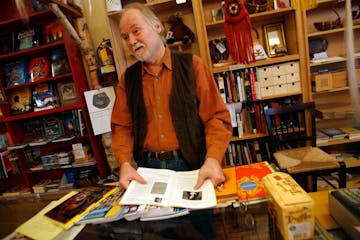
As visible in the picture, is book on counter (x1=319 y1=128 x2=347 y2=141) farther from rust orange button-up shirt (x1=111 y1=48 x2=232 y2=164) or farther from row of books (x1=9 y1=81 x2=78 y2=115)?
row of books (x1=9 y1=81 x2=78 y2=115)

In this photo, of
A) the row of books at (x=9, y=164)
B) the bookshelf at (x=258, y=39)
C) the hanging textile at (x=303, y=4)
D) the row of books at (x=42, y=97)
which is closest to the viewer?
the hanging textile at (x=303, y=4)

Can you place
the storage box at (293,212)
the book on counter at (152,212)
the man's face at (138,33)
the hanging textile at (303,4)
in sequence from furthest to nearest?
the hanging textile at (303,4)
the man's face at (138,33)
the book on counter at (152,212)
the storage box at (293,212)

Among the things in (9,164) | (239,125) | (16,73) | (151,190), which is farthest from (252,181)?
(9,164)

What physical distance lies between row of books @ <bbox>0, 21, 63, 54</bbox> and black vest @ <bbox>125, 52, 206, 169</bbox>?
1598 mm

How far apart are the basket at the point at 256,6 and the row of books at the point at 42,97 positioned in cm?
200

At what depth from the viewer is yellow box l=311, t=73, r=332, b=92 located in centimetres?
194

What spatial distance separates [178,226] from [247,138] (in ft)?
5.07

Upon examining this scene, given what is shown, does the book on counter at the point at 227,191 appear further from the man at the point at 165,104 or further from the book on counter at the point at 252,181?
the man at the point at 165,104

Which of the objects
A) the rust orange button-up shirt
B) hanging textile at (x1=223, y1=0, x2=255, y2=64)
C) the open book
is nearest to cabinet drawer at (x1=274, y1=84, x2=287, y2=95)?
hanging textile at (x1=223, y1=0, x2=255, y2=64)

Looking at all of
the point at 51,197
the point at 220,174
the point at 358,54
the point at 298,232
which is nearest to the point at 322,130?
the point at 358,54

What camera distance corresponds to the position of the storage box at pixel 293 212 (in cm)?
51

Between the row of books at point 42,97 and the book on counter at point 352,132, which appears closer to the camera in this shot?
the book on counter at point 352,132

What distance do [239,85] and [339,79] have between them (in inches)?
35.6

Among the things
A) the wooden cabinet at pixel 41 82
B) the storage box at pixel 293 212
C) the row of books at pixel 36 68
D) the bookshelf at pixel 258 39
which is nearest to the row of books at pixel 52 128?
the wooden cabinet at pixel 41 82
